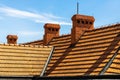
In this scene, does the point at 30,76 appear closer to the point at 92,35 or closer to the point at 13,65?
the point at 13,65

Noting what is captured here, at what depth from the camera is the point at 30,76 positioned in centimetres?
2722

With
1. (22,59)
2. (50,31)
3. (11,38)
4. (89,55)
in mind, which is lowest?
(22,59)

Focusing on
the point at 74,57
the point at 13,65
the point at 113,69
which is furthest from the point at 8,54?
the point at 113,69

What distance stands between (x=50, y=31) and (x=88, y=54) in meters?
10.6

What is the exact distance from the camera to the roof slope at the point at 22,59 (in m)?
27.9

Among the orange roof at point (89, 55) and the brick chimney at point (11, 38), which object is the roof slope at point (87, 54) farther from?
the brick chimney at point (11, 38)

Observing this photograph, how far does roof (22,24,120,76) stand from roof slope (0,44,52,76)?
94cm

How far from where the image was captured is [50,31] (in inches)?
1471

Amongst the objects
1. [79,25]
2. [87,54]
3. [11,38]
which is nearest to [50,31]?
[79,25]

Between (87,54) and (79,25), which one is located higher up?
(79,25)

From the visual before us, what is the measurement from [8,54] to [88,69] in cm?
787

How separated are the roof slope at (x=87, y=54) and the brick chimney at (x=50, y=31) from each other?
4575mm

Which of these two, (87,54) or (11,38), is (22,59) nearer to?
(87,54)

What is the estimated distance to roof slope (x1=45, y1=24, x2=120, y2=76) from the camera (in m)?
25.7
